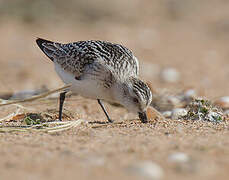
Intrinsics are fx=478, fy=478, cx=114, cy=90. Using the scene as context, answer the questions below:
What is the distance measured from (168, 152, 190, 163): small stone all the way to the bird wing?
2217mm

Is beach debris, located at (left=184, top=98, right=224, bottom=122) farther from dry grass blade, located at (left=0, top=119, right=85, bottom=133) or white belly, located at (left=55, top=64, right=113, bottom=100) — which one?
dry grass blade, located at (left=0, top=119, right=85, bottom=133)

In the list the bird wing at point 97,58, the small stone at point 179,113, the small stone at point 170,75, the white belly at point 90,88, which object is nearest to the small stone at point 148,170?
the white belly at point 90,88

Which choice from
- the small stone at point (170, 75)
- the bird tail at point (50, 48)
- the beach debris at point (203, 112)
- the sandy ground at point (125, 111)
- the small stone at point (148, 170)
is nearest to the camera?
the small stone at point (148, 170)

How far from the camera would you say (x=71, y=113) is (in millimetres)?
6195

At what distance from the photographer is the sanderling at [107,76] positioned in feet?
18.0

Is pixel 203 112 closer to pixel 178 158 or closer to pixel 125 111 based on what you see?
pixel 125 111

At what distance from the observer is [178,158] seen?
3.44 meters

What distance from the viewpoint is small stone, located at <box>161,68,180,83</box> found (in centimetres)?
929

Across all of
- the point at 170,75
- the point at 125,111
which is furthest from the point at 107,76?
the point at 170,75

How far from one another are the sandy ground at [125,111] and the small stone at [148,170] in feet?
0.07

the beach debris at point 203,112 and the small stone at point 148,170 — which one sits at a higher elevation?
the beach debris at point 203,112

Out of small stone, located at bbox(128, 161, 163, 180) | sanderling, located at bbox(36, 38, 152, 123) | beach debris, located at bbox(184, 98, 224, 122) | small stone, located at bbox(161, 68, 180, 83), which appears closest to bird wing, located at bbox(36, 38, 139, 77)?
sanderling, located at bbox(36, 38, 152, 123)

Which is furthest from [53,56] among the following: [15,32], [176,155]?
[15,32]

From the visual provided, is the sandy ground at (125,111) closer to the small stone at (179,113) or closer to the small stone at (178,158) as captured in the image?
the small stone at (178,158)
